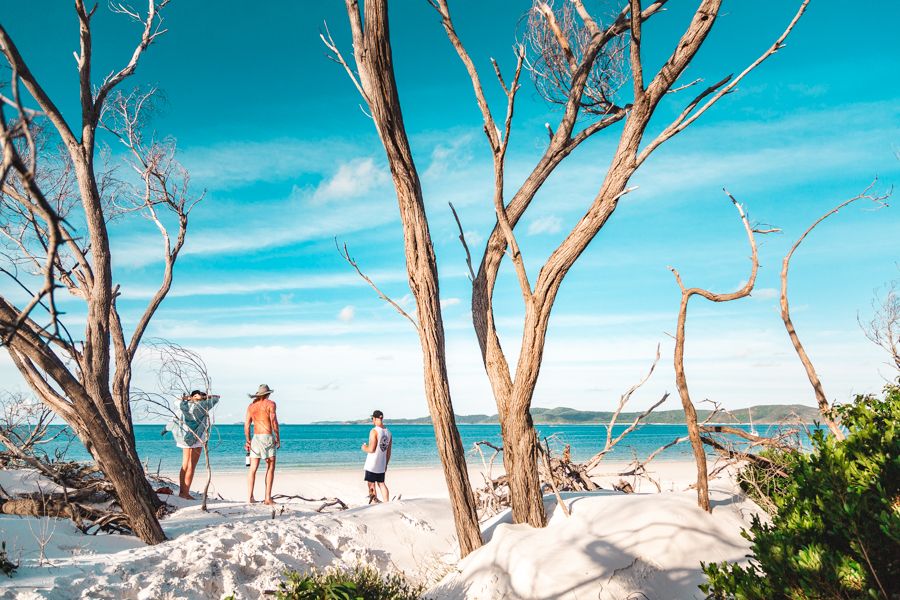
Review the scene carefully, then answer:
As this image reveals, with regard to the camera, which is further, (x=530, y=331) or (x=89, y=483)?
(x=89, y=483)

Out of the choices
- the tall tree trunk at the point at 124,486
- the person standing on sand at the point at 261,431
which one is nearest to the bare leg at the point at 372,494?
the person standing on sand at the point at 261,431

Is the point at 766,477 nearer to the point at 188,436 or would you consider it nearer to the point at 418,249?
the point at 418,249

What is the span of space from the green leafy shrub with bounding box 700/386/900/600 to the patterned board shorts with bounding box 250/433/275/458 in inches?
289

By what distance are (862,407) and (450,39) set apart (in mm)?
4287

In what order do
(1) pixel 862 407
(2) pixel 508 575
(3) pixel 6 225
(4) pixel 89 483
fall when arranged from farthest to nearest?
(3) pixel 6 225 < (4) pixel 89 483 < (2) pixel 508 575 < (1) pixel 862 407

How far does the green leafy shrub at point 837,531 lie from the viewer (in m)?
2.28

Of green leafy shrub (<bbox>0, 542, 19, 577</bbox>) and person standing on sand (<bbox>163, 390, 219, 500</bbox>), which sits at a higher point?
person standing on sand (<bbox>163, 390, 219, 500</bbox>)

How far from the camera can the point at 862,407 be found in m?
3.15

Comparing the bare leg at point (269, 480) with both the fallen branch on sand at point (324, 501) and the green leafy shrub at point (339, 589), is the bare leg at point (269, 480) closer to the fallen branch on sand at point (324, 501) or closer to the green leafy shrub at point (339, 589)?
the fallen branch on sand at point (324, 501)

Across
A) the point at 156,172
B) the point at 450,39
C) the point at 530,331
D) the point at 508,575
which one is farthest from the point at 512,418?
the point at 156,172

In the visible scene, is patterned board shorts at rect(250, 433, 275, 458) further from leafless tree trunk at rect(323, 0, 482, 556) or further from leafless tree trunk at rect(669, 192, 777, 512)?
leafless tree trunk at rect(669, 192, 777, 512)

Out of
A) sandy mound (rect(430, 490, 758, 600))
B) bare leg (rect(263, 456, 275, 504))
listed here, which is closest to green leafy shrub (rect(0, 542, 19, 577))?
sandy mound (rect(430, 490, 758, 600))

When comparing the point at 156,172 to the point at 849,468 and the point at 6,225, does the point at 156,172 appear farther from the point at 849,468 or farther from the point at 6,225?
the point at 849,468

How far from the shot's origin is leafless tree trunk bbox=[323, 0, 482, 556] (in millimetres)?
5070
